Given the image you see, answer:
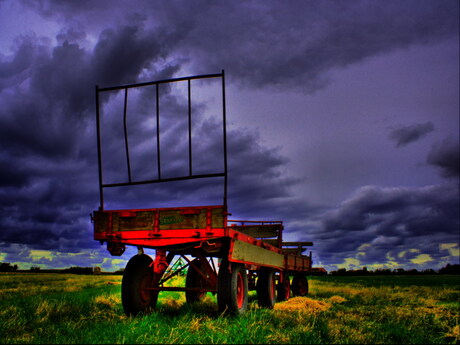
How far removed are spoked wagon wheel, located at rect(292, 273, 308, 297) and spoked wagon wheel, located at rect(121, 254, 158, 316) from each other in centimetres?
771

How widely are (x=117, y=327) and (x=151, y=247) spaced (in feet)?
6.61

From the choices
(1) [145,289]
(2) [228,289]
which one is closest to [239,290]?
(2) [228,289]

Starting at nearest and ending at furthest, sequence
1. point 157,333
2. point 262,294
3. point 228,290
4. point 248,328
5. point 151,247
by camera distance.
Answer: point 157,333 → point 248,328 → point 228,290 → point 151,247 → point 262,294

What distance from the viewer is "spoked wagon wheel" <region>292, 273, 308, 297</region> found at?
570 inches

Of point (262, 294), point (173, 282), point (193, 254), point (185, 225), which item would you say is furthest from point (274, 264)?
point (173, 282)

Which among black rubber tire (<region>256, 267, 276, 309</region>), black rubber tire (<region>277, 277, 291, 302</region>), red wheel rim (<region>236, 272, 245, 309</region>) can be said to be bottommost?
black rubber tire (<region>277, 277, 291, 302</region>)

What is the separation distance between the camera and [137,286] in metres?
7.69

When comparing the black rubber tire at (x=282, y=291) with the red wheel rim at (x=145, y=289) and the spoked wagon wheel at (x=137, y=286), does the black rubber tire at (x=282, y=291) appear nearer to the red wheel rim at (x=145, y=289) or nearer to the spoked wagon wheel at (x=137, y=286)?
the spoked wagon wheel at (x=137, y=286)

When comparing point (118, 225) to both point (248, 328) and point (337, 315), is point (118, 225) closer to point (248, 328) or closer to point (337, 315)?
point (248, 328)

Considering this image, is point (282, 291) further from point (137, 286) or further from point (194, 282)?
point (137, 286)

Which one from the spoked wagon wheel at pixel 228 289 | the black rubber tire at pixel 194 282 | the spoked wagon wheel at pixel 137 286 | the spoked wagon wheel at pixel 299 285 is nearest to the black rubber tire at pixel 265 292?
the black rubber tire at pixel 194 282

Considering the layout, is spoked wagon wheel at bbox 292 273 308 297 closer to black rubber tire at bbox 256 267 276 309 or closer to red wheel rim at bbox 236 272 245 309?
black rubber tire at bbox 256 267 276 309

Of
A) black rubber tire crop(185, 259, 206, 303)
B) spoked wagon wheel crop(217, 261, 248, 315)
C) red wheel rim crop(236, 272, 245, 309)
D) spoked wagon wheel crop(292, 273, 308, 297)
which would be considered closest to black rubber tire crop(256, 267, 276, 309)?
black rubber tire crop(185, 259, 206, 303)

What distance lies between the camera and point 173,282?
1641 centimetres
